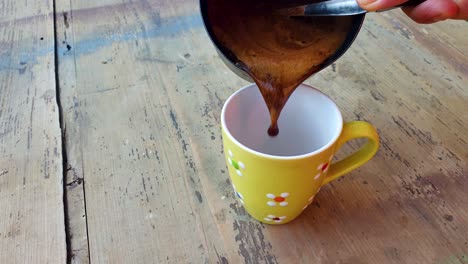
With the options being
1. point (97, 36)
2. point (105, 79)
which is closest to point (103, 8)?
point (97, 36)

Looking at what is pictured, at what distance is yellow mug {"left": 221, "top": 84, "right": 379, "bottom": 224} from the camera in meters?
0.42

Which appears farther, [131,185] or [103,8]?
[103,8]

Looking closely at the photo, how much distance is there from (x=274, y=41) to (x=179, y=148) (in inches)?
7.0

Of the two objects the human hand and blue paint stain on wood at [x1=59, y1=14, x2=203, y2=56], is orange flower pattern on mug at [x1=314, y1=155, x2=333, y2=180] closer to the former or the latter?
the human hand

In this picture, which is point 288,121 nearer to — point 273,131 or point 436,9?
point 273,131

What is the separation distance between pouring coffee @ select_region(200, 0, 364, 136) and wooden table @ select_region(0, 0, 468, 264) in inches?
5.1

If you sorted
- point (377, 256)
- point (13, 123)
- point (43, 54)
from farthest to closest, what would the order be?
point (43, 54) → point (13, 123) → point (377, 256)

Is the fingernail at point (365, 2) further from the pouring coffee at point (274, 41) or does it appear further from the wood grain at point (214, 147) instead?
the wood grain at point (214, 147)

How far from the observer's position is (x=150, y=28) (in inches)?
29.5

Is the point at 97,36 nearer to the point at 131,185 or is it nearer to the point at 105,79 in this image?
the point at 105,79

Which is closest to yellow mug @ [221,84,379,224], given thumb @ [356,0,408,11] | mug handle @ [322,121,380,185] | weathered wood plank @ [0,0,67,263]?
mug handle @ [322,121,380,185]

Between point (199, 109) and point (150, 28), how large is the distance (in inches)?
8.9

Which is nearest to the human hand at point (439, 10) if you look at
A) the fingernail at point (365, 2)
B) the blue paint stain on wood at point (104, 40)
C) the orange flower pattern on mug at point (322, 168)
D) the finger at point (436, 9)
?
the finger at point (436, 9)

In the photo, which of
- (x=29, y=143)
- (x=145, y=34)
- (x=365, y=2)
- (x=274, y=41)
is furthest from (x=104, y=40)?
(x=365, y=2)
